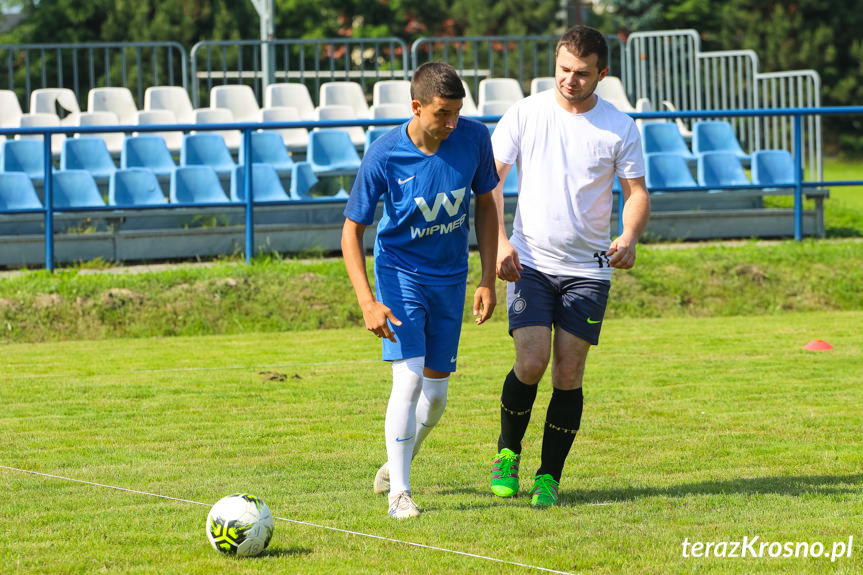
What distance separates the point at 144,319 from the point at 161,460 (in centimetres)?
558

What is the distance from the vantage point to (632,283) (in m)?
12.8

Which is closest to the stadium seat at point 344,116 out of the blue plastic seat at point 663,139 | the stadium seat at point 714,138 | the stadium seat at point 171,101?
the stadium seat at point 171,101

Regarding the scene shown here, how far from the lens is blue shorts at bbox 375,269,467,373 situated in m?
5.17

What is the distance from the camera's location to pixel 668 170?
15.7m

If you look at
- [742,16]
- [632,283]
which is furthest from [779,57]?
[632,283]

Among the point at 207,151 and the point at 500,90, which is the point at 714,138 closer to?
the point at 500,90

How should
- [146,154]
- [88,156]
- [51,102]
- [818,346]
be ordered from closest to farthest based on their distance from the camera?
[818,346] < [88,156] < [146,154] < [51,102]

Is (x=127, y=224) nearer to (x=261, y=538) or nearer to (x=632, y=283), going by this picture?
(x=632, y=283)

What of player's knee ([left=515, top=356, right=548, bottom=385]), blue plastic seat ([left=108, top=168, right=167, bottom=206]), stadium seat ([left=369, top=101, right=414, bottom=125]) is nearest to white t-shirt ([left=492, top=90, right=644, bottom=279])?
player's knee ([left=515, top=356, right=548, bottom=385])

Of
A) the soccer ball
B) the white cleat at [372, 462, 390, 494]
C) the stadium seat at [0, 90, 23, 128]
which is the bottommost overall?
the white cleat at [372, 462, 390, 494]

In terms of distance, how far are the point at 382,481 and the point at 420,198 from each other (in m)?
1.34

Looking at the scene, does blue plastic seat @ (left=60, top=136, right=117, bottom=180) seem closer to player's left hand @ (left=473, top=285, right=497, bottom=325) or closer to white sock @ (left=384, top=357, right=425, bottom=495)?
player's left hand @ (left=473, top=285, right=497, bottom=325)

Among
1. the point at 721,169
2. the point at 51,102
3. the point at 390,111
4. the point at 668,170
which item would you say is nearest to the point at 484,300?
the point at 668,170

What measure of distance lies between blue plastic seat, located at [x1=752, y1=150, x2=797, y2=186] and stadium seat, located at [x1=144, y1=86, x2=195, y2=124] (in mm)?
8183
